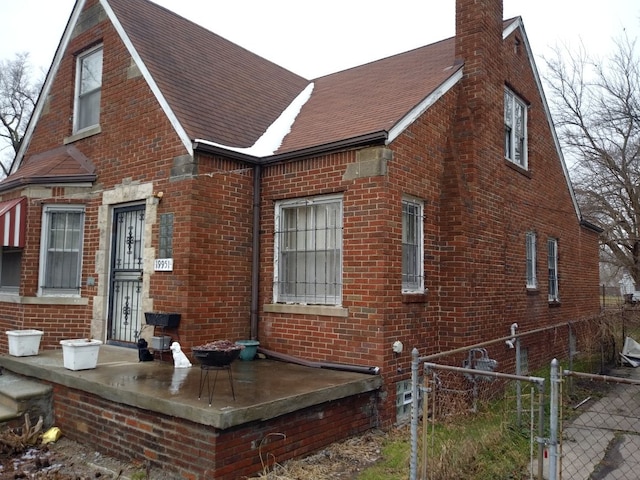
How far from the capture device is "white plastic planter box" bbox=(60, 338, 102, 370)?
21.5ft

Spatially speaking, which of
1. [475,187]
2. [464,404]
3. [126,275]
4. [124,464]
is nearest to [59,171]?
[126,275]

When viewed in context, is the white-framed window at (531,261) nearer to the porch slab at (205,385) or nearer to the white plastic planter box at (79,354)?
the porch slab at (205,385)

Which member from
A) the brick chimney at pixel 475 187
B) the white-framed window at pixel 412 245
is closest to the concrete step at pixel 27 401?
the white-framed window at pixel 412 245

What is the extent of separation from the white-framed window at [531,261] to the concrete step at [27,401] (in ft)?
29.7

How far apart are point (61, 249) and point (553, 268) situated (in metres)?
10.7

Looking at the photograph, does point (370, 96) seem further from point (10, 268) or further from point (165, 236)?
point (10, 268)

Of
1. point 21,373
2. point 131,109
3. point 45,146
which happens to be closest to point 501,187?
point 131,109

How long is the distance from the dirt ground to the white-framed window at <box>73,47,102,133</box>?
20.0 feet

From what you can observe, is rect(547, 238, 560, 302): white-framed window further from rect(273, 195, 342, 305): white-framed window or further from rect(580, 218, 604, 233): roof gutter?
rect(273, 195, 342, 305): white-framed window

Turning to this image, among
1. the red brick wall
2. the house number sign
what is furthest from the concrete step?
the house number sign

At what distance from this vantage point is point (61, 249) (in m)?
9.17

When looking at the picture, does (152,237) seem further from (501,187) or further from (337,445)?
(501,187)

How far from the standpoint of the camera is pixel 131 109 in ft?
28.6

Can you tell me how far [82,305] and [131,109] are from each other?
137 inches
